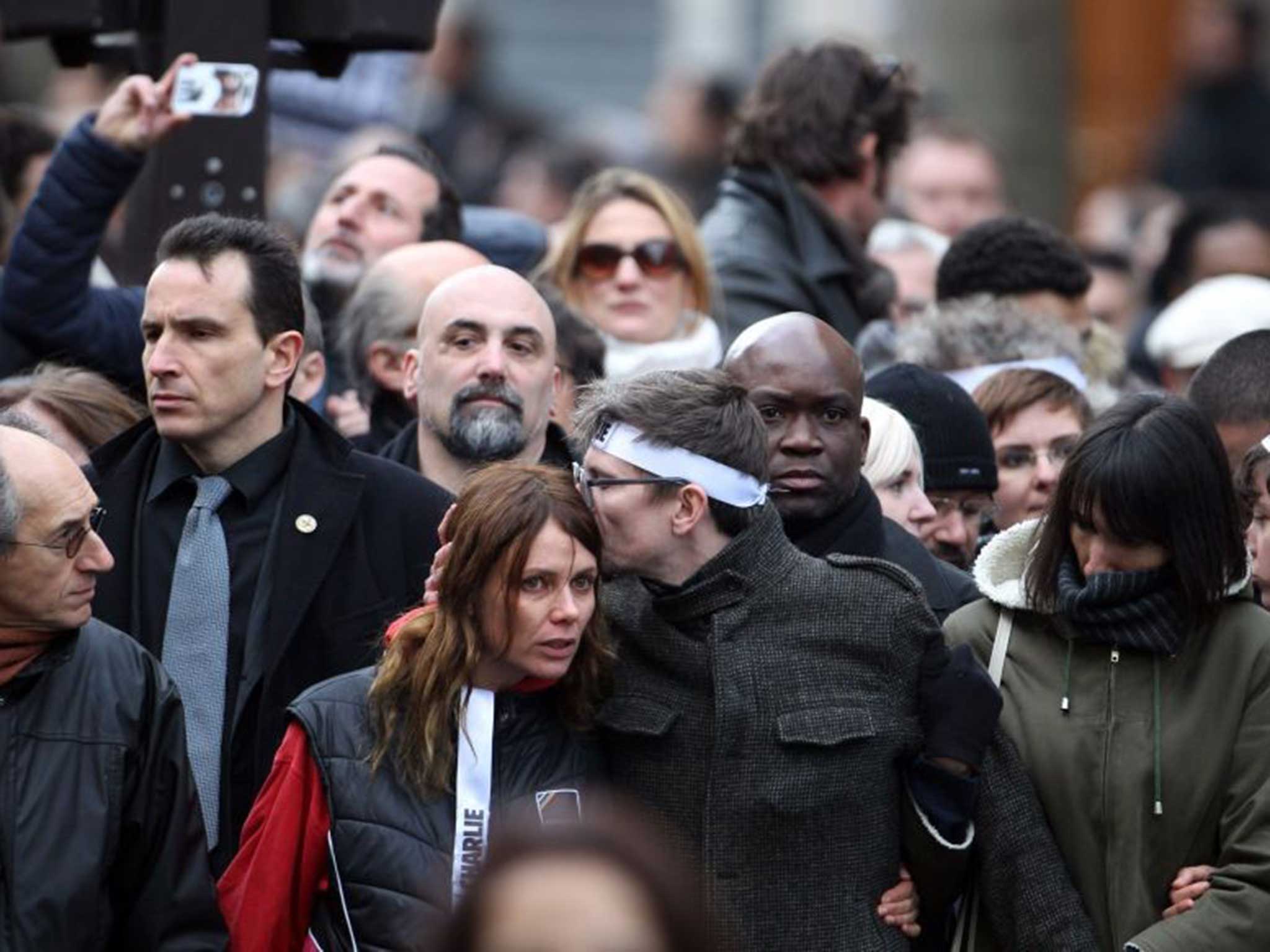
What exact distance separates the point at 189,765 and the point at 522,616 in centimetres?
70

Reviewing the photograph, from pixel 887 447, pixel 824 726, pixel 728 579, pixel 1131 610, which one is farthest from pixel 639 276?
pixel 824 726

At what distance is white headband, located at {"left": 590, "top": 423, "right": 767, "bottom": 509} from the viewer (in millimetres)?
5949

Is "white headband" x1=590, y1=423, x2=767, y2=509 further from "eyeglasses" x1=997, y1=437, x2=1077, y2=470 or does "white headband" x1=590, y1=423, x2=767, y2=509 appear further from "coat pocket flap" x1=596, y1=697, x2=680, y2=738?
"eyeglasses" x1=997, y1=437, x2=1077, y2=470

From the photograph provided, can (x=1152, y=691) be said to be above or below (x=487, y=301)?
below

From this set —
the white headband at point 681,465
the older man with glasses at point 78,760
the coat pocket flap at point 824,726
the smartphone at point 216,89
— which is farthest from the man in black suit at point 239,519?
the coat pocket flap at point 824,726

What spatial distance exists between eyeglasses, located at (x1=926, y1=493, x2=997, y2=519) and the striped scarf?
1280mm

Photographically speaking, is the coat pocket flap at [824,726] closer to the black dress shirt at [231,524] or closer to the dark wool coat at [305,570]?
the dark wool coat at [305,570]

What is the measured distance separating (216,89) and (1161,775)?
3014 millimetres

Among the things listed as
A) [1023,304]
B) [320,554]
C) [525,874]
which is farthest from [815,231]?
[525,874]

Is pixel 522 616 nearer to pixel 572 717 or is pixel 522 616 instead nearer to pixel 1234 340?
pixel 572 717

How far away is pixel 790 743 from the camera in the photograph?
19.0ft

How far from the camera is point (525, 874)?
10.6 ft

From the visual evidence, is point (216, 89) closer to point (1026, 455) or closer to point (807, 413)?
point (807, 413)

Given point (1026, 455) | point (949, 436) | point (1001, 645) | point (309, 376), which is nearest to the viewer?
point (1001, 645)
